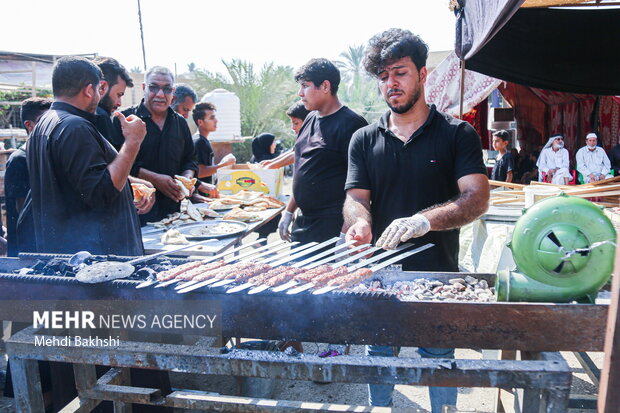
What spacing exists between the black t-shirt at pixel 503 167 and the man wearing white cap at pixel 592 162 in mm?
1423

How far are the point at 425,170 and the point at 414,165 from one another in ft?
0.22

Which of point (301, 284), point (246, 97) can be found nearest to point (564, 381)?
point (301, 284)

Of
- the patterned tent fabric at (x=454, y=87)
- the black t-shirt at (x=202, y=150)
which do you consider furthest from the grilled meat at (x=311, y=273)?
the patterned tent fabric at (x=454, y=87)

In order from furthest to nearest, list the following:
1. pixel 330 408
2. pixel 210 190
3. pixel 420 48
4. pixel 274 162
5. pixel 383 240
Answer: pixel 274 162
pixel 210 190
pixel 420 48
pixel 383 240
pixel 330 408

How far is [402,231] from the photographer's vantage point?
2055 millimetres

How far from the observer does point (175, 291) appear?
73.4 inches

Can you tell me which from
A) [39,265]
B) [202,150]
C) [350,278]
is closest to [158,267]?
[39,265]

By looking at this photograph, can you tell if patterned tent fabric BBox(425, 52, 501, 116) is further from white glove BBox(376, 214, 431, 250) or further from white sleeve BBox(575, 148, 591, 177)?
white glove BBox(376, 214, 431, 250)

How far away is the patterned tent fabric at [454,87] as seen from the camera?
29.0 ft

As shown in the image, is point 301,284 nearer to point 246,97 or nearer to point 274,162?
point 274,162

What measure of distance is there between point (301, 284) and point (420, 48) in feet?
5.07

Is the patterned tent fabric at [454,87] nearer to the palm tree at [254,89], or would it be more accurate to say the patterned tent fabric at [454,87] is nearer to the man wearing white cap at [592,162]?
the man wearing white cap at [592,162]

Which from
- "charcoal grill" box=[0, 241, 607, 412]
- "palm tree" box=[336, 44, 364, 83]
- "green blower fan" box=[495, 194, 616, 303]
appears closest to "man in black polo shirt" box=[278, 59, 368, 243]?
"charcoal grill" box=[0, 241, 607, 412]

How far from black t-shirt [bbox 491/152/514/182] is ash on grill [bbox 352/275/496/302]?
26.1 ft
